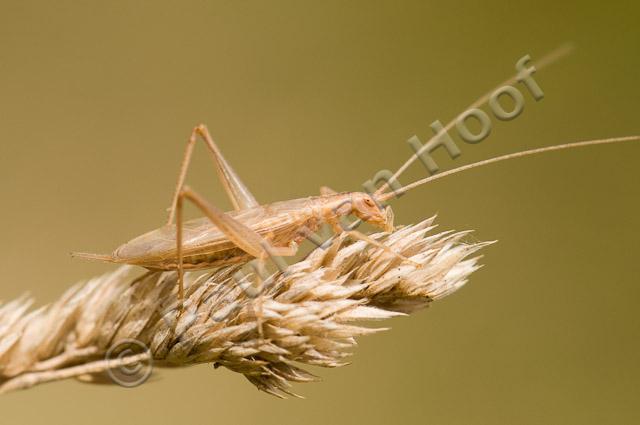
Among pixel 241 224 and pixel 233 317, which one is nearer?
pixel 233 317

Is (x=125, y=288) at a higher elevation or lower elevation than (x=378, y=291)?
higher

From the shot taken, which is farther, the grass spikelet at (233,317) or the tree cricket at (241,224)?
the tree cricket at (241,224)

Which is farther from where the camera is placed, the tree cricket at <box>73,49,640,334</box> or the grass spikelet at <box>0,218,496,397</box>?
the tree cricket at <box>73,49,640,334</box>

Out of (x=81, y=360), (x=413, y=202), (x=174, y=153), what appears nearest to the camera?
(x=81, y=360)

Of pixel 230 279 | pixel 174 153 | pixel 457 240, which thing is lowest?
pixel 457 240

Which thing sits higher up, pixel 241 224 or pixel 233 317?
pixel 241 224

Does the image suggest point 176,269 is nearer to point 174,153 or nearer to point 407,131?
point 174,153

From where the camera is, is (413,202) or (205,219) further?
(413,202)

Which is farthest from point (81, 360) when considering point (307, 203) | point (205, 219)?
point (307, 203)
